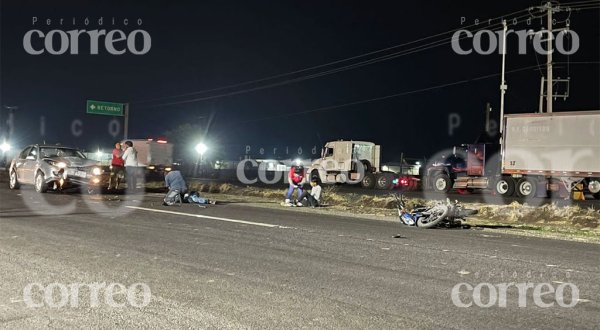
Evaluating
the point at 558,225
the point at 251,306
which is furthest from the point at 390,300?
the point at 558,225

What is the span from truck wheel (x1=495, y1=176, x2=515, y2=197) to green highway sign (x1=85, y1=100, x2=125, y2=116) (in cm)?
2640

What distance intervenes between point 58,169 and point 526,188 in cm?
1894

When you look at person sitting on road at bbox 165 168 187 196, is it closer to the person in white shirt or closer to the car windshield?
the person in white shirt

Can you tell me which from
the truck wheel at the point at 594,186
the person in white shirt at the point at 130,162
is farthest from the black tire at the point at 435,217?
the truck wheel at the point at 594,186

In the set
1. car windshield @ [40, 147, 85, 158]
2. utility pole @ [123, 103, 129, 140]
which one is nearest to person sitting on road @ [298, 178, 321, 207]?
car windshield @ [40, 147, 85, 158]

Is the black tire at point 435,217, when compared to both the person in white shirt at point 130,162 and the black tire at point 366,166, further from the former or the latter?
the black tire at point 366,166

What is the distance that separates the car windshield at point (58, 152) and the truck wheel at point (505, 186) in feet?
58.7

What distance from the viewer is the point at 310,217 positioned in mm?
14508

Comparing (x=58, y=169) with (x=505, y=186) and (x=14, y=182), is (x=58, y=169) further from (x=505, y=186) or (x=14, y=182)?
(x=505, y=186)

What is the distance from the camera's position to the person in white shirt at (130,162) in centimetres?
1919

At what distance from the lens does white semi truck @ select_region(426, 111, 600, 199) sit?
2391 centimetres

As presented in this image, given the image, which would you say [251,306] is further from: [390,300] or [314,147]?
[314,147]

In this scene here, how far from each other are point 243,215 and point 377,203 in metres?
6.76

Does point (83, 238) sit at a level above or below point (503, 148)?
below
